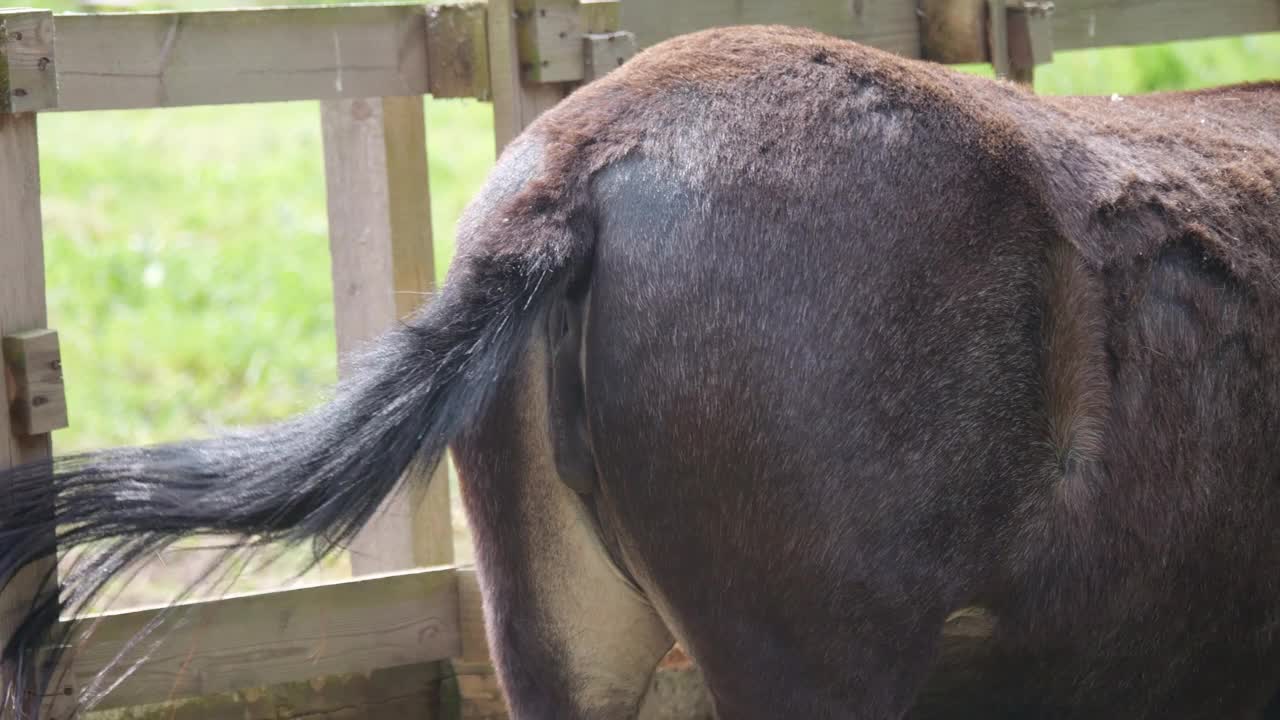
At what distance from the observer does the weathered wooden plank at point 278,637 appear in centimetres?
312

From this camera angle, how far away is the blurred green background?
6531 millimetres

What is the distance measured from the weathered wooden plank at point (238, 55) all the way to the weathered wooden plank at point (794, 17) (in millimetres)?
657

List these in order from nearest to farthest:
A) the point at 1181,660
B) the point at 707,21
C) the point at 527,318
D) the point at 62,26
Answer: the point at 527,318 < the point at 1181,660 < the point at 62,26 < the point at 707,21

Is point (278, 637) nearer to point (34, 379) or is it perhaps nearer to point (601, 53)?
point (34, 379)

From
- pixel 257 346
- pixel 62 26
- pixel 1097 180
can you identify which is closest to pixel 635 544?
pixel 1097 180

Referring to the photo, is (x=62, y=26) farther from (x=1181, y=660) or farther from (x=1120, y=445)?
(x=1181, y=660)

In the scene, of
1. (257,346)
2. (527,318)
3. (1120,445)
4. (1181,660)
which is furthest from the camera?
(257,346)

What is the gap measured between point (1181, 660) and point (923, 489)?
0.80m

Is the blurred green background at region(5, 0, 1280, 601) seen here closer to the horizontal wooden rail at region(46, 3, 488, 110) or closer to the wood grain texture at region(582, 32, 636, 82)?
the horizontal wooden rail at region(46, 3, 488, 110)

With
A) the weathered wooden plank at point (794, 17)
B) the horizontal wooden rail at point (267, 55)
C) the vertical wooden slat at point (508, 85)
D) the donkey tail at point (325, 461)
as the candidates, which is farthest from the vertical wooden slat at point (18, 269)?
the weathered wooden plank at point (794, 17)

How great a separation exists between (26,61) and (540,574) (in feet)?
4.71

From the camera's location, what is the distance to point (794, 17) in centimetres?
395

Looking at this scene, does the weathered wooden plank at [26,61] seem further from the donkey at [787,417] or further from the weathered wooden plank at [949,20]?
the weathered wooden plank at [949,20]

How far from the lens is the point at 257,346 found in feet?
23.4
